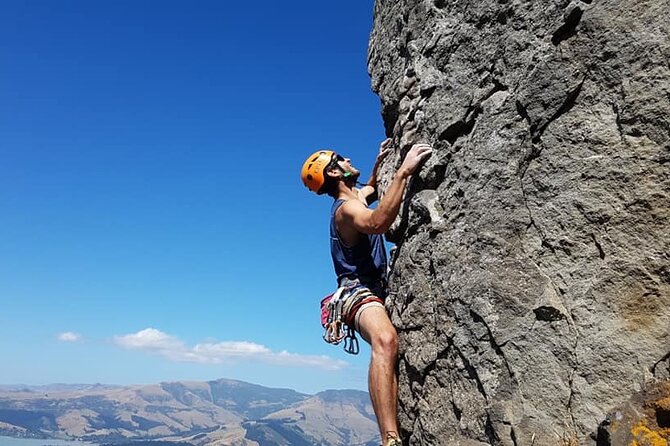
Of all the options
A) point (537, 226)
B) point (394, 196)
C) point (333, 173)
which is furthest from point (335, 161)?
point (537, 226)

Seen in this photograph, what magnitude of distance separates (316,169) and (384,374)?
2768mm

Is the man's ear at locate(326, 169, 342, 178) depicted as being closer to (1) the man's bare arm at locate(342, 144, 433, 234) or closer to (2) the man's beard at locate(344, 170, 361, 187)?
(2) the man's beard at locate(344, 170, 361, 187)

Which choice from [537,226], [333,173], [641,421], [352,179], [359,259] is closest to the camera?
[641,421]

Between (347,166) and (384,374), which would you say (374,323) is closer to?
(384,374)

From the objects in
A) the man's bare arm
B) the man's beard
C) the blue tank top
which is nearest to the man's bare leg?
the blue tank top

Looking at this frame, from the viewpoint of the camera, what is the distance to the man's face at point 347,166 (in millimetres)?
7234

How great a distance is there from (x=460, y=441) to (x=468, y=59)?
362 centimetres

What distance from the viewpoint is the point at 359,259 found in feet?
22.0

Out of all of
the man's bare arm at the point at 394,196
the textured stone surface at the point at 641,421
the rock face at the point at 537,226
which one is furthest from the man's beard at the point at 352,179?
the textured stone surface at the point at 641,421

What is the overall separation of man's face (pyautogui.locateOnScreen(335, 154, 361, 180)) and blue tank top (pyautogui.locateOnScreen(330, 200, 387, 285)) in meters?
0.56

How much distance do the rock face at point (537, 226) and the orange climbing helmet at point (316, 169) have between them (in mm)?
1558

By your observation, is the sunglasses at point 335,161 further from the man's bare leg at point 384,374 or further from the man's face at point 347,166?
the man's bare leg at point 384,374

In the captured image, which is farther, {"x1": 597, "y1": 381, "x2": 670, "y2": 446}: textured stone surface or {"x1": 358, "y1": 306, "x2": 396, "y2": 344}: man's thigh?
{"x1": 358, "y1": 306, "x2": 396, "y2": 344}: man's thigh

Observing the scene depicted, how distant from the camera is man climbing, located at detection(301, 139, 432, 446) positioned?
5.79 meters
